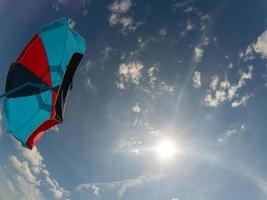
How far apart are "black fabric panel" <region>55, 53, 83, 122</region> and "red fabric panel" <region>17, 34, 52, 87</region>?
1.02ft

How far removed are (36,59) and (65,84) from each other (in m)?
0.71

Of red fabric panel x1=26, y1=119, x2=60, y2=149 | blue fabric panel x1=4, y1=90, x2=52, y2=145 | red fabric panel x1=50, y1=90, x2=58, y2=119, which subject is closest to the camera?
red fabric panel x1=50, y1=90, x2=58, y2=119

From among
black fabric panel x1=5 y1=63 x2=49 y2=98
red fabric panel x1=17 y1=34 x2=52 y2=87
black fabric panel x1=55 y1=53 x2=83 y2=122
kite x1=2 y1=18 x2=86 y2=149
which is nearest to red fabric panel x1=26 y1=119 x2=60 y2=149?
kite x1=2 y1=18 x2=86 y2=149

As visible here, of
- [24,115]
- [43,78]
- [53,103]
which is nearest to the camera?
[53,103]

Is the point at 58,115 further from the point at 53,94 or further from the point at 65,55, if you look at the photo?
the point at 65,55

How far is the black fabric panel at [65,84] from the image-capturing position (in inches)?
228

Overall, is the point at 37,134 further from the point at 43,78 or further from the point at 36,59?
the point at 36,59

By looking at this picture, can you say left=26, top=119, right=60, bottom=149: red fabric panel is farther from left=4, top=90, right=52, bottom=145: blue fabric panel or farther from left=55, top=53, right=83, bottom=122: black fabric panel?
left=55, top=53, right=83, bottom=122: black fabric panel

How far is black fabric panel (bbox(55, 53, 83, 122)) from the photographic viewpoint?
19.0 ft

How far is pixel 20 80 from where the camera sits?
5.65 meters

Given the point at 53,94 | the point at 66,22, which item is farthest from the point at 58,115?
the point at 66,22

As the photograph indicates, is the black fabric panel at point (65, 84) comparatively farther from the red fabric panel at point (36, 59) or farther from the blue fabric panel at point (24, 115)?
the red fabric panel at point (36, 59)

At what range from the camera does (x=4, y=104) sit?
5961mm

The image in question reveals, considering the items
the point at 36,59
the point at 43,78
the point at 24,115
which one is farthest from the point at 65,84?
the point at 24,115
